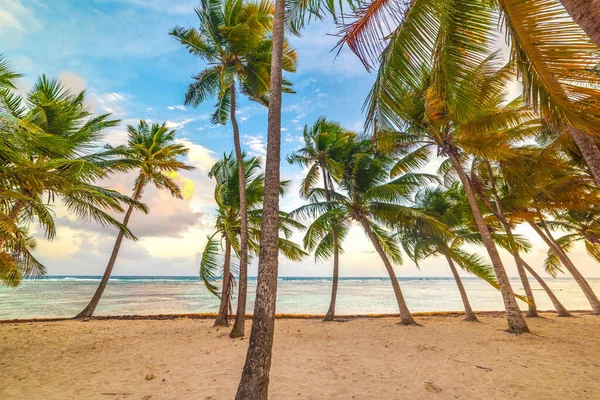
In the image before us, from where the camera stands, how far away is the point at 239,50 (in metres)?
8.31

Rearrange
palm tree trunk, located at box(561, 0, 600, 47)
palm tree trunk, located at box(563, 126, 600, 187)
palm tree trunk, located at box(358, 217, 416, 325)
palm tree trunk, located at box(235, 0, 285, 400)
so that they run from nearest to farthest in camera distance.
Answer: palm tree trunk, located at box(561, 0, 600, 47) → palm tree trunk, located at box(235, 0, 285, 400) → palm tree trunk, located at box(563, 126, 600, 187) → palm tree trunk, located at box(358, 217, 416, 325)

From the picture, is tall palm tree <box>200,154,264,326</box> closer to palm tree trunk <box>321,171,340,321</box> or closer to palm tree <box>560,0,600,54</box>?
palm tree trunk <box>321,171,340,321</box>

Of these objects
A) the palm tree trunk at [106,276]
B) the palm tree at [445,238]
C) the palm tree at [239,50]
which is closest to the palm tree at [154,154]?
the palm tree trunk at [106,276]

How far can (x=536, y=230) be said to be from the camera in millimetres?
12805

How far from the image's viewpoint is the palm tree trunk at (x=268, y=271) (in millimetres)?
3412

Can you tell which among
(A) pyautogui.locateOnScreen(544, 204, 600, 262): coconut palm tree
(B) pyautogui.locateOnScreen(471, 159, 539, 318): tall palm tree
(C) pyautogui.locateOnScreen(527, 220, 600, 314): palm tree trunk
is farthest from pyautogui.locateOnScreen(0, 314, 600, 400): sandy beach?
(A) pyautogui.locateOnScreen(544, 204, 600, 262): coconut palm tree

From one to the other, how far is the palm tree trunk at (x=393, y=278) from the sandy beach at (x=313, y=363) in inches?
46.3

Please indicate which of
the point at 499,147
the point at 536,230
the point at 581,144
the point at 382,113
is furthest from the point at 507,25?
the point at 536,230

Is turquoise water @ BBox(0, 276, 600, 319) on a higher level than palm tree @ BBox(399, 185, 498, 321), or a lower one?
lower

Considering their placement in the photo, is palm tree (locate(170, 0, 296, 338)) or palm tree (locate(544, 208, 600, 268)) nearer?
palm tree (locate(170, 0, 296, 338))

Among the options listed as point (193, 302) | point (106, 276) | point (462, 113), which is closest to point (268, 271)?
point (462, 113)

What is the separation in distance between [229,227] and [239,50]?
5865 mm

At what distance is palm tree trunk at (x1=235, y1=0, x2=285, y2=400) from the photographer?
3412 mm

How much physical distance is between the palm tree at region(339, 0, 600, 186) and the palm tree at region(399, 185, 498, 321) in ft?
16.6
